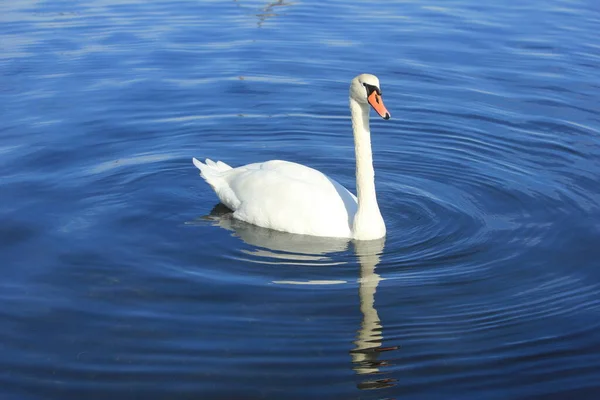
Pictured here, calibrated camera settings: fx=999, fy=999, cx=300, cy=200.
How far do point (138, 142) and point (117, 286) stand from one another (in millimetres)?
4535

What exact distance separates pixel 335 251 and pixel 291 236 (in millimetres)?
560

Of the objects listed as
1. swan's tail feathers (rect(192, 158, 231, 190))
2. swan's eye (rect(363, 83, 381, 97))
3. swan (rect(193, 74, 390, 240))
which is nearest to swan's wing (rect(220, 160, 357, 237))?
swan (rect(193, 74, 390, 240))

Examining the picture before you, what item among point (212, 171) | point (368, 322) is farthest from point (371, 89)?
point (212, 171)

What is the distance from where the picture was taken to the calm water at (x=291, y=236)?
7.25 meters

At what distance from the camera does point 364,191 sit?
9578 millimetres

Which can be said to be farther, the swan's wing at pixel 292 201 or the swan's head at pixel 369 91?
the swan's wing at pixel 292 201

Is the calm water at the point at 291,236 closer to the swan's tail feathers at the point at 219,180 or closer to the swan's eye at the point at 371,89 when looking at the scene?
the swan's tail feathers at the point at 219,180

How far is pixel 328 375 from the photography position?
7.09 m

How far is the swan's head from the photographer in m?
8.89

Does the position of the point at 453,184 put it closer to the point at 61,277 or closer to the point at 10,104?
the point at 61,277

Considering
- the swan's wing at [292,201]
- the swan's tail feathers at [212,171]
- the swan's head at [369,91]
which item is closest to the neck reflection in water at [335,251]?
the swan's wing at [292,201]

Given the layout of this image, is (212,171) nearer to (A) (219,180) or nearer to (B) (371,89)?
(A) (219,180)

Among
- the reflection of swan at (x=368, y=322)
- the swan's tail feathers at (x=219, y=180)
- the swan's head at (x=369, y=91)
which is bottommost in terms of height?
the reflection of swan at (x=368, y=322)

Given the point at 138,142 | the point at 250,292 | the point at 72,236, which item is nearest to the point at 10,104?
the point at 138,142
